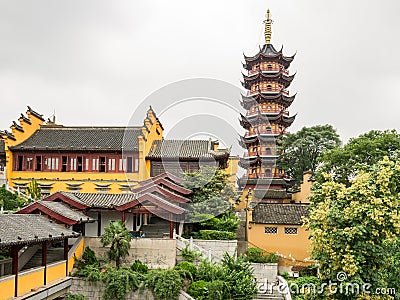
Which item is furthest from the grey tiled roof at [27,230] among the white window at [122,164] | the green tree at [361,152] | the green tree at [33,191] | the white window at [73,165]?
the green tree at [361,152]

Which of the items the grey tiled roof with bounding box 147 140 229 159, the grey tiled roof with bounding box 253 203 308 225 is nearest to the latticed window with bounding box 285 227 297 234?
the grey tiled roof with bounding box 253 203 308 225

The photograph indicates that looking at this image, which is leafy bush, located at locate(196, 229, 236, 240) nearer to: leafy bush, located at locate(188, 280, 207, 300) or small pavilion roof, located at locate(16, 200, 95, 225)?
leafy bush, located at locate(188, 280, 207, 300)

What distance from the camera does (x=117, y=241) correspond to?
1700 cm

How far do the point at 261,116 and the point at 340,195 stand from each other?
2566 centimetres

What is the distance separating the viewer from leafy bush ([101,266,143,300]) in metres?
15.4

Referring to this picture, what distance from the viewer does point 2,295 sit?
A: 1198 cm

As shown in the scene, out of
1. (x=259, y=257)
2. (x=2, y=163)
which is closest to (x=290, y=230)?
→ (x=259, y=257)

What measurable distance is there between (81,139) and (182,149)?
6331 mm

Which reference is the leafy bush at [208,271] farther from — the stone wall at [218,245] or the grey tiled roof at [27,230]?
the grey tiled roof at [27,230]

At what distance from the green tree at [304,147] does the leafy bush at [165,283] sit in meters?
24.0

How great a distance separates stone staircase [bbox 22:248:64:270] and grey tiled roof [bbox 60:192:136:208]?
7.51ft

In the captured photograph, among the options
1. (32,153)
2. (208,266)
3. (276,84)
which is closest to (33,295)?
(208,266)

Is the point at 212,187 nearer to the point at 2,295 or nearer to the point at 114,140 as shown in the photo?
the point at 114,140

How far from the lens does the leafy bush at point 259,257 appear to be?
20484 millimetres
